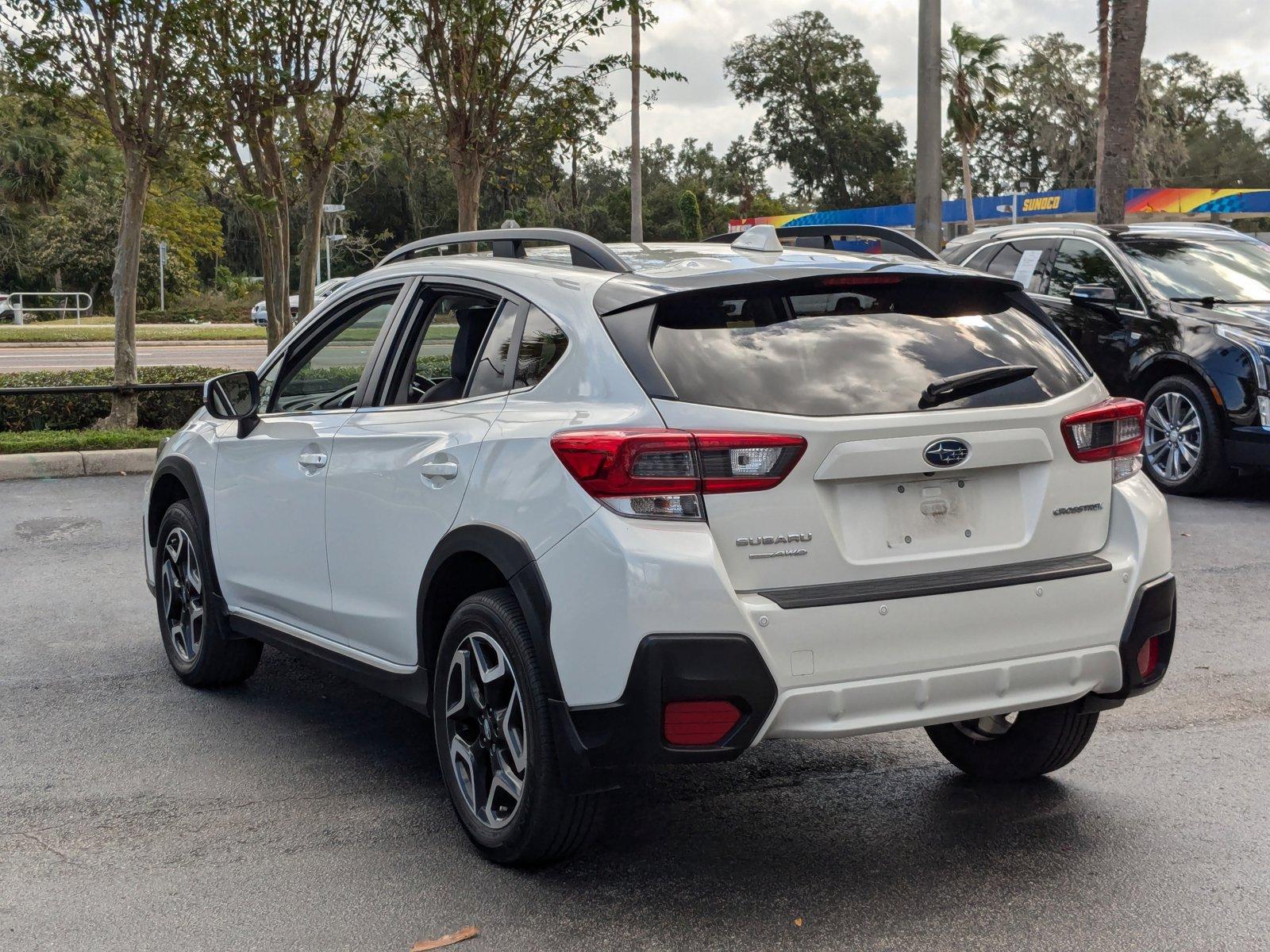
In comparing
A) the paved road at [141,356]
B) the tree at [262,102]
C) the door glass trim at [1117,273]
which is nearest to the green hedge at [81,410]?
the tree at [262,102]

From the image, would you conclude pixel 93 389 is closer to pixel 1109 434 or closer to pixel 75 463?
pixel 75 463

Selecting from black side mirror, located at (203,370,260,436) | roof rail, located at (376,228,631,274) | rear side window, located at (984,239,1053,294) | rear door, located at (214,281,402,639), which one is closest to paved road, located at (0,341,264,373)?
rear side window, located at (984,239,1053,294)

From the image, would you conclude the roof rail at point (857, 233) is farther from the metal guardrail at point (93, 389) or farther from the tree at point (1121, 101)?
the tree at point (1121, 101)

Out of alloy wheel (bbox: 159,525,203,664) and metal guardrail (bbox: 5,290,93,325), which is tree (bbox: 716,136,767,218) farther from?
alloy wheel (bbox: 159,525,203,664)

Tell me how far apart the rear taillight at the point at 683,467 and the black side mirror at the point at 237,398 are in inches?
95.4

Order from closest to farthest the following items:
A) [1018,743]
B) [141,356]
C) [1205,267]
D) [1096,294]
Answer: [1018,743] < [1096,294] < [1205,267] < [141,356]

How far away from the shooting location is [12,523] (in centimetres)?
969

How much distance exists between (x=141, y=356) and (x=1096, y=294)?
25248 mm

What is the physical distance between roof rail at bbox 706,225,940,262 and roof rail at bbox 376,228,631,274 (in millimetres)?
548

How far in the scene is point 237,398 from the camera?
5.58m

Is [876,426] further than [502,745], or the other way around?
[502,745]

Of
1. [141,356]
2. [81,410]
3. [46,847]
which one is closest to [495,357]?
[46,847]

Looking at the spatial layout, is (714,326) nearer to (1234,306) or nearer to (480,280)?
(480,280)

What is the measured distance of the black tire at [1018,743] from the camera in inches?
169
